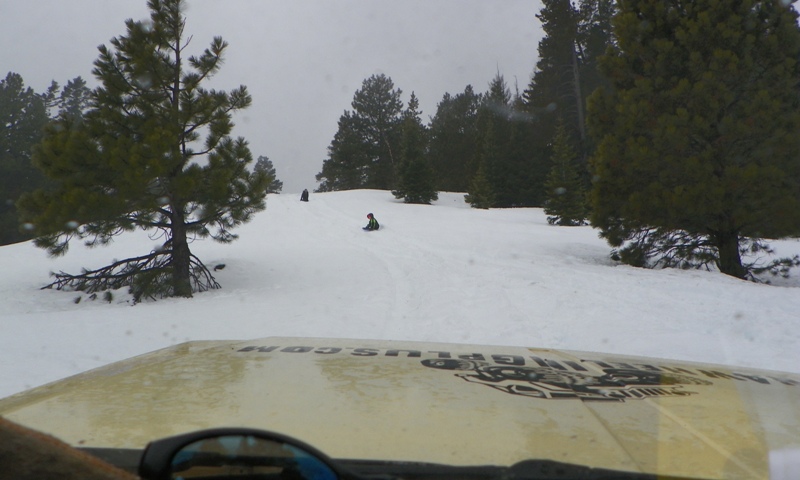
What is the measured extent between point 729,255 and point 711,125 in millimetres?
3146

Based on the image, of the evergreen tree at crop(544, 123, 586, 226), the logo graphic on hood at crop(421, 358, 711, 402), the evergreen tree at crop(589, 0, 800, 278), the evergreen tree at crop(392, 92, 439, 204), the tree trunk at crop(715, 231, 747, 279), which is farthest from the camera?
the evergreen tree at crop(392, 92, 439, 204)

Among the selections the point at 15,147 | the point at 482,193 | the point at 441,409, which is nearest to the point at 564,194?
the point at 482,193

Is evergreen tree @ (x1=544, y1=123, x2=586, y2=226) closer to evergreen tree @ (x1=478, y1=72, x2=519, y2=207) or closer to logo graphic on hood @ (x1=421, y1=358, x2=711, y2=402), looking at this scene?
evergreen tree @ (x1=478, y1=72, x2=519, y2=207)

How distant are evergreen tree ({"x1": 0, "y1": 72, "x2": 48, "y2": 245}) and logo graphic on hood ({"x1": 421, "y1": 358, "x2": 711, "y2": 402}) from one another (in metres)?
40.0

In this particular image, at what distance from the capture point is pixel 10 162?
36.6m

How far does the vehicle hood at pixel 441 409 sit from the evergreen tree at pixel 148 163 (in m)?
8.85

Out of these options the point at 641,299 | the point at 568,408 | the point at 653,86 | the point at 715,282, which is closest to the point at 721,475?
the point at 568,408

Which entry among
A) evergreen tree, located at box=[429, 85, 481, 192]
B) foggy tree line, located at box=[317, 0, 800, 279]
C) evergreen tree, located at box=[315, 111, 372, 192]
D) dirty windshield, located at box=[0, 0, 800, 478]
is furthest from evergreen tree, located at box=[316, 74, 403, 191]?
foggy tree line, located at box=[317, 0, 800, 279]

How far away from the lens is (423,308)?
995 centimetres

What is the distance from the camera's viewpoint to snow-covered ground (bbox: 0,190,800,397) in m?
7.58

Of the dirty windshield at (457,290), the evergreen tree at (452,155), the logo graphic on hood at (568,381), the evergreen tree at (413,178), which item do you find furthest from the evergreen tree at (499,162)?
the logo graphic on hood at (568,381)

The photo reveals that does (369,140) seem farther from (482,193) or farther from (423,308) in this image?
(423,308)

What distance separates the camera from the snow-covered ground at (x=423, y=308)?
7578 mm

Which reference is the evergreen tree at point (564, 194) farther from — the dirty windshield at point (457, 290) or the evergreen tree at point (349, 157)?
the evergreen tree at point (349, 157)
